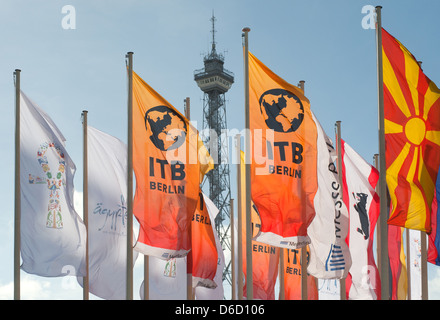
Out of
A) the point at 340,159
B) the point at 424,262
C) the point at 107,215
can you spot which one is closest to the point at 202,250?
the point at 107,215

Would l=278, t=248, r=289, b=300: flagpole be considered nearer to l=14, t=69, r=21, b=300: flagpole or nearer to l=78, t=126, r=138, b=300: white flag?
l=78, t=126, r=138, b=300: white flag

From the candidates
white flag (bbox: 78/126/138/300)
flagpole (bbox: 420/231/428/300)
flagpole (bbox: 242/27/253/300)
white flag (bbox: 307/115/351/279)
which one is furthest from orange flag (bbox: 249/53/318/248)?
white flag (bbox: 78/126/138/300)

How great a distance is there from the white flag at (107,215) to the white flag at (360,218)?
876 centimetres

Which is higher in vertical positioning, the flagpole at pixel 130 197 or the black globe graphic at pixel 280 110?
the black globe graphic at pixel 280 110

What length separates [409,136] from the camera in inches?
858

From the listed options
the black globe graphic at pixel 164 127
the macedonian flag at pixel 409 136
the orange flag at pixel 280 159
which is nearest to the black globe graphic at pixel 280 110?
the orange flag at pixel 280 159

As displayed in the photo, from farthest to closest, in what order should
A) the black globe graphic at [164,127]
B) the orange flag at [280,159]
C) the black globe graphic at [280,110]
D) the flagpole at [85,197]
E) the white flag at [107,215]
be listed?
the white flag at [107,215] < the flagpole at [85,197] < the black globe graphic at [164,127] < the black globe graphic at [280,110] < the orange flag at [280,159]

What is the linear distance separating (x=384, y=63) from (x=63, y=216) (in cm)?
1158

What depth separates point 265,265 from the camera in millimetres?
31625

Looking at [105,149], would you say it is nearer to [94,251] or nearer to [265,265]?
[94,251]

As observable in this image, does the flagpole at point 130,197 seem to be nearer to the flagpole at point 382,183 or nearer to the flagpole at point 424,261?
the flagpole at point 382,183

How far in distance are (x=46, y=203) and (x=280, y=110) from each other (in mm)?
8476

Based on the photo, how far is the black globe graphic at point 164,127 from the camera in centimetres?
2394

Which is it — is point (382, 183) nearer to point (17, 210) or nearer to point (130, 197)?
point (130, 197)
